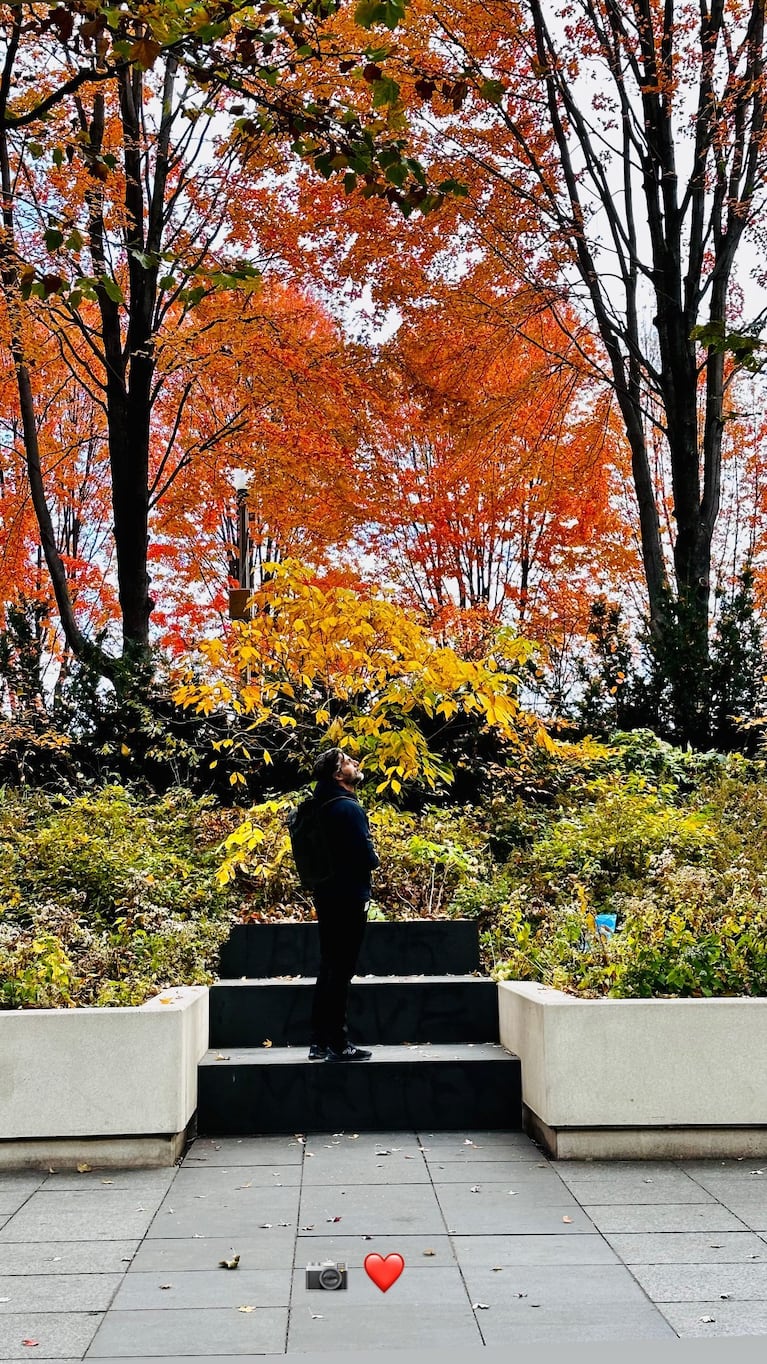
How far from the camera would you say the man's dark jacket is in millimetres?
6957

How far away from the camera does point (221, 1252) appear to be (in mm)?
4508

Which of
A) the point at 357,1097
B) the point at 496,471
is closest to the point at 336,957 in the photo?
the point at 357,1097

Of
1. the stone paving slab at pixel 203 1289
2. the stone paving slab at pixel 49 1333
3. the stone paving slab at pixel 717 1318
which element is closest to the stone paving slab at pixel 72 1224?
the stone paving slab at pixel 203 1289

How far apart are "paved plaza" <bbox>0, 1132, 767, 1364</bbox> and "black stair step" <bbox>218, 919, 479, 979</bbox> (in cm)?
205

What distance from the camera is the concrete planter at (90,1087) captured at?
5.79 metres

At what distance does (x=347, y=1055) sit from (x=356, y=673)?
467 cm

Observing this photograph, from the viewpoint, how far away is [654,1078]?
5840 mm

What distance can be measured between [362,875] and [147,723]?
6.92m

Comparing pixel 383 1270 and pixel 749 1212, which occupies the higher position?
pixel 383 1270

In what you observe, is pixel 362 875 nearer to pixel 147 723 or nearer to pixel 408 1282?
pixel 408 1282

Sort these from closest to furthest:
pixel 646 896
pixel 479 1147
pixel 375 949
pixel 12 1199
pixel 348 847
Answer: pixel 12 1199, pixel 479 1147, pixel 348 847, pixel 646 896, pixel 375 949

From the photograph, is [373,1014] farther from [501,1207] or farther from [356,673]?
[356,673]

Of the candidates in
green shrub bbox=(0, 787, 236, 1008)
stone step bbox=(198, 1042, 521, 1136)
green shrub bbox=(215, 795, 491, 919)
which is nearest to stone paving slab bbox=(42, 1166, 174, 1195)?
stone step bbox=(198, 1042, 521, 1136)

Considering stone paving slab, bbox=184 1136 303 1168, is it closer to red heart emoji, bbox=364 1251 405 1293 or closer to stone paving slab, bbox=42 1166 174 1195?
stone paving slab, bbox=42 1166 174 1195
